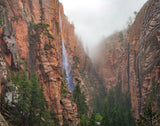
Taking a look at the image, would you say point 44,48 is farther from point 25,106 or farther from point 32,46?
point 25,106

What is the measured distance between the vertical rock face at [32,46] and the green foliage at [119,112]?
10742mm

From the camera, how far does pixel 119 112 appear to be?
127 ft

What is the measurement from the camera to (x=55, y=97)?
2481 cm

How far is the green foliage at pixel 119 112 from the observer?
33.6 meters

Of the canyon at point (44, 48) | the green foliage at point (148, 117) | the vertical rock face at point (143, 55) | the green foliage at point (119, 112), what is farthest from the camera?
the green foliage at point (119, 112)

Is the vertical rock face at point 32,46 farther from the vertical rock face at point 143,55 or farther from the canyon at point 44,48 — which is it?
the vertical rock face at point 143,55

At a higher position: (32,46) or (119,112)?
(32,46)

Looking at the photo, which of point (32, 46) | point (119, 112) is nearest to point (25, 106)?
point (32, 46)

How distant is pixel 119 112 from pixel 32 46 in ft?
91.9

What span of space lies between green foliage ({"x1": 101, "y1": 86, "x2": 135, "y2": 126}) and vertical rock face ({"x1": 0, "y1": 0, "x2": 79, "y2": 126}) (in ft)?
35.2

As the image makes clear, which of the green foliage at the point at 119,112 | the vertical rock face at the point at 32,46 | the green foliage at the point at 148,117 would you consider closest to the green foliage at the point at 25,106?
the vertical rock face at the point at 32,46

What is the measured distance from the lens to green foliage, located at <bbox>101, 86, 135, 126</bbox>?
1324 inches

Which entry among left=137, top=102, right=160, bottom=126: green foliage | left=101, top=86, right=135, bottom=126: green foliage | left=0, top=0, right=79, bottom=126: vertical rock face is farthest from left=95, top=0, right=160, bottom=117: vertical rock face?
left=0, top=0, right=79, bottom=126: vertical rock face

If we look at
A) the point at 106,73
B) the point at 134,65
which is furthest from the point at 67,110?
the point at 106,73
